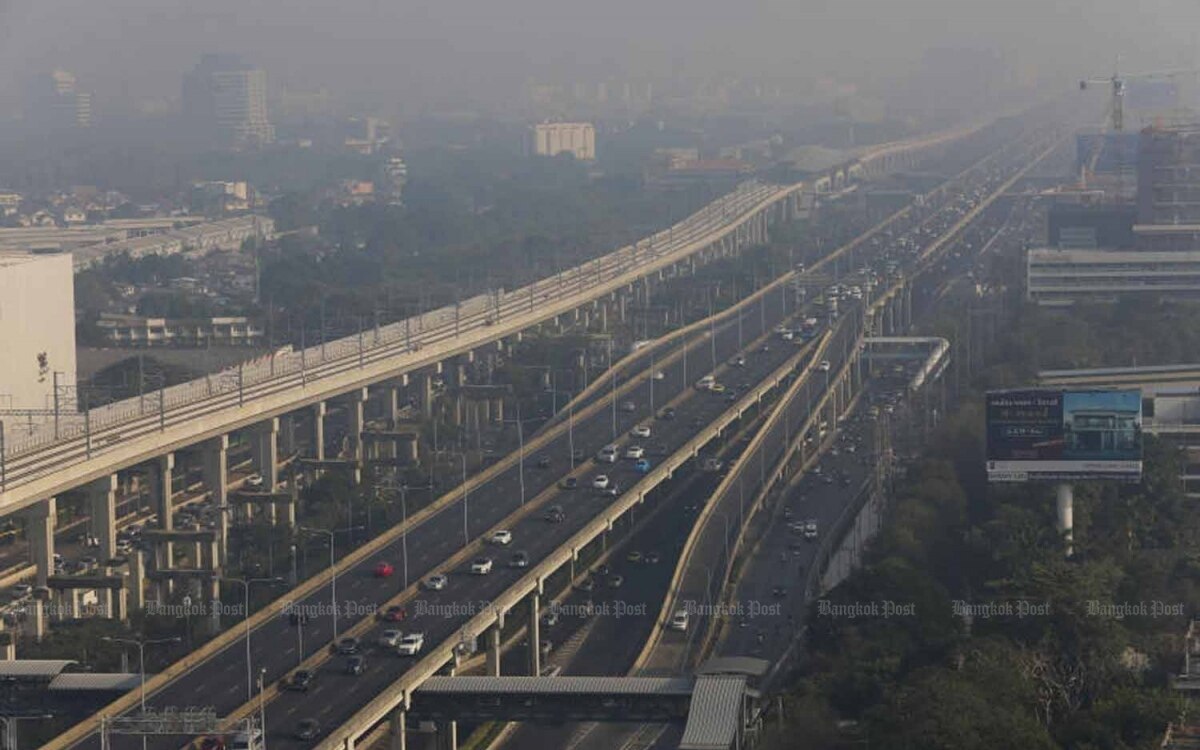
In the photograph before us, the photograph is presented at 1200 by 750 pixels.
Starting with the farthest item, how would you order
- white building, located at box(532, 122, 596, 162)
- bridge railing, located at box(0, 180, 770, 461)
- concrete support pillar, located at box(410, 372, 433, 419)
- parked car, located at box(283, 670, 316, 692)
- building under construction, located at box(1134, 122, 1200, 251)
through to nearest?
white building, located at box(532, 122, 596, 162)
building under construction, located at box(1134, 122, 1200, 251)
concrete support pillar, located at box(410, 372, 433, 419)
bridge railing, located at box(0, 180, 770, 461)
parked car, located at box(283, 670, 316, 692)

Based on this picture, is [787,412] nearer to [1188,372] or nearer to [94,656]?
[1188,372]

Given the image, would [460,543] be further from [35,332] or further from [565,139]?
[565,139]

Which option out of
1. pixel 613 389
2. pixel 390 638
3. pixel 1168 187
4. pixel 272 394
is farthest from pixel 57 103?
pixel 390 638

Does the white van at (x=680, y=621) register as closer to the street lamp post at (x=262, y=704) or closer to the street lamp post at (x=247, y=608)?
the street lamp post at (x=247, y=608)

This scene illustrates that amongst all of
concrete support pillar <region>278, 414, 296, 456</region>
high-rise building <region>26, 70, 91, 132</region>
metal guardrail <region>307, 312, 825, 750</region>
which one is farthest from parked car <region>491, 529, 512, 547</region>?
high-rise building <region>26, 70, 91, 132</region>

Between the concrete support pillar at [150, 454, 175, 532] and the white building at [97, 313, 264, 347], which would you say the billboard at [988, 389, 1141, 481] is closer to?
the concrete support pillar at [150, 454, 175, 532]

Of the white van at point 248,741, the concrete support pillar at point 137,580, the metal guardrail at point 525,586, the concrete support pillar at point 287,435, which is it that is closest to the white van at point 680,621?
the metal guardrail at point 525,586
